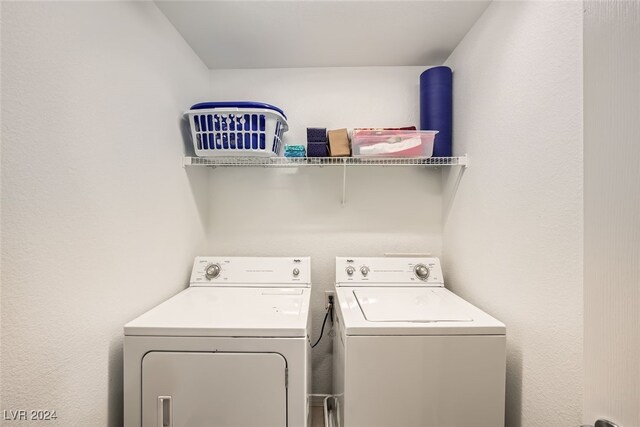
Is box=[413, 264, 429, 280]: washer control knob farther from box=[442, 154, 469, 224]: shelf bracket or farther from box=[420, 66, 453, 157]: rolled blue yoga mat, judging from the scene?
box=[420, 66, 453, 157]: rolled blue yoga mat

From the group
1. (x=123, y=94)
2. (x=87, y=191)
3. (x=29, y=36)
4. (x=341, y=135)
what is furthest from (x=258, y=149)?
(x=29, y=36)

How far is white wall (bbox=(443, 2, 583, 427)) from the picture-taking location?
0.89 meters

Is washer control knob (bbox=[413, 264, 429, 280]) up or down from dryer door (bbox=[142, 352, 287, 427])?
up

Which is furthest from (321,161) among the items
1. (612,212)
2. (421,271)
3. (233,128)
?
(612,212)

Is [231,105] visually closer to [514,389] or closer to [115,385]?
[115,385]

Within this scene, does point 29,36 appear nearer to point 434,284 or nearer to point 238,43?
point 238,43

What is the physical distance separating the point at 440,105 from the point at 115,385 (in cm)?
222

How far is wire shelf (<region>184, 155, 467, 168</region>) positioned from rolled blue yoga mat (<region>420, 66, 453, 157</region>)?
0.30 ft

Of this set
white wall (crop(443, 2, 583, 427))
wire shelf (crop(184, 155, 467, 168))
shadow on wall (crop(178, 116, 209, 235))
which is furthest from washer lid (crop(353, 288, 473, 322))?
shadow on wall (crop(178, 116, 209, 235))

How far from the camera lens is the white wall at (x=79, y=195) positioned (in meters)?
0.75

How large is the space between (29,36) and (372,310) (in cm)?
155

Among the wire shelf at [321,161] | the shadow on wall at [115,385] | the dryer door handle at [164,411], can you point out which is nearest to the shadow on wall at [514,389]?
the wire shelf at [321,161]

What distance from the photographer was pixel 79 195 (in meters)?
0.93

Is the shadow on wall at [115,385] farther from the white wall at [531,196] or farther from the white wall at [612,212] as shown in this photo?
the white wall at [531,196]
